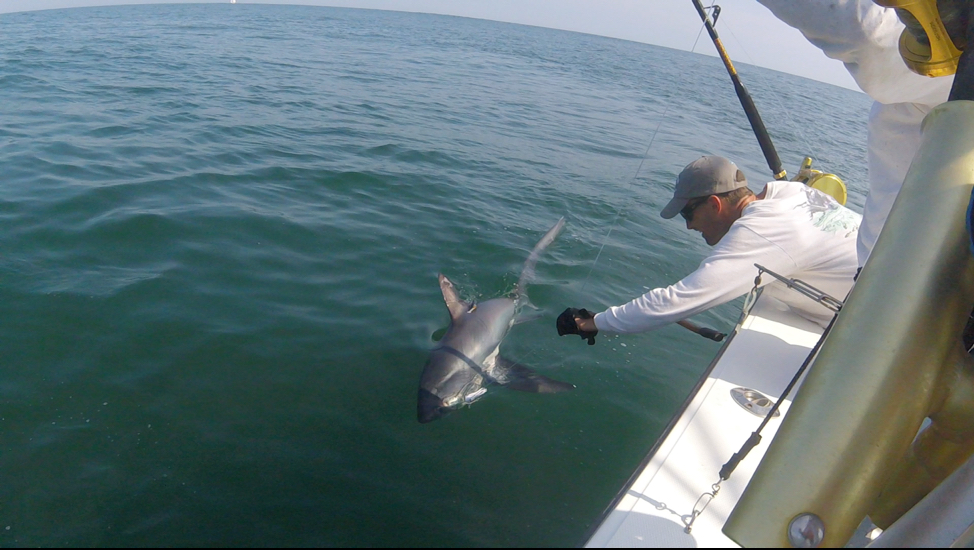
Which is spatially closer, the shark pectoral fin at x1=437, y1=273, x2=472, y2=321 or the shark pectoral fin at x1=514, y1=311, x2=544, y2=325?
the shark pectoral fin at x1=437, y1=273, x2=472, y2=321

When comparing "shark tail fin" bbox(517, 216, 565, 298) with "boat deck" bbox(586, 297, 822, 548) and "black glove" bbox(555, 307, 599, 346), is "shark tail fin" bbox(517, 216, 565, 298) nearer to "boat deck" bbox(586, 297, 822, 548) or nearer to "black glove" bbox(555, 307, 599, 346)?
"black glove" bbox(555, 307, 599, 346)

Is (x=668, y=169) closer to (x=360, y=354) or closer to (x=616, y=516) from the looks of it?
(x=360, y=354)

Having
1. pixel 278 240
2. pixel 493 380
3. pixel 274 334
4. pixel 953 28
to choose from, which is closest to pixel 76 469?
pixel 274 334

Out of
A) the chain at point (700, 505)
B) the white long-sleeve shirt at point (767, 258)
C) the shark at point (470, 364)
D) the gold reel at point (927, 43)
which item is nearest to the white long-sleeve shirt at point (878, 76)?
the gold reel at point (927, 43)

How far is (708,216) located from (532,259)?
9.89 ft

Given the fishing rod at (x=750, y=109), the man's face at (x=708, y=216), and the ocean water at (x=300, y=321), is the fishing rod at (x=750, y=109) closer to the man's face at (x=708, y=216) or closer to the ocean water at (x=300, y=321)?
the ocean water at (x=300, y=321)

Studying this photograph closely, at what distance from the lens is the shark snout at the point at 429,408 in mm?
3855

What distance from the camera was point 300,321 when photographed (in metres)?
4.93

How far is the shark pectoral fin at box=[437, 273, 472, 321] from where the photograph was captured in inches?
197

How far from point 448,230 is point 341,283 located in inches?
80.8

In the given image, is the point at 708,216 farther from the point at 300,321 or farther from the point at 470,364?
the point at 300,321

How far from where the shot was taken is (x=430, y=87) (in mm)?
18375

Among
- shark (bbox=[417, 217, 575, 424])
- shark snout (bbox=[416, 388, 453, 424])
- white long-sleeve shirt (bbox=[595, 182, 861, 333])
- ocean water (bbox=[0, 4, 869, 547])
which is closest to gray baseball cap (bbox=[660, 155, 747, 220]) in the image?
white long-sleeve shirt (bbox=[595, 182, 861, 333])

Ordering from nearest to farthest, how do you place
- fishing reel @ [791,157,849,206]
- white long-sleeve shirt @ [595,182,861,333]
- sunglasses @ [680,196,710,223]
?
white long-sleeve shirt @ [595,182,861,333] < sunglasses @ [680,196,710,223] < fishing reel @ [791,157,849,206]
